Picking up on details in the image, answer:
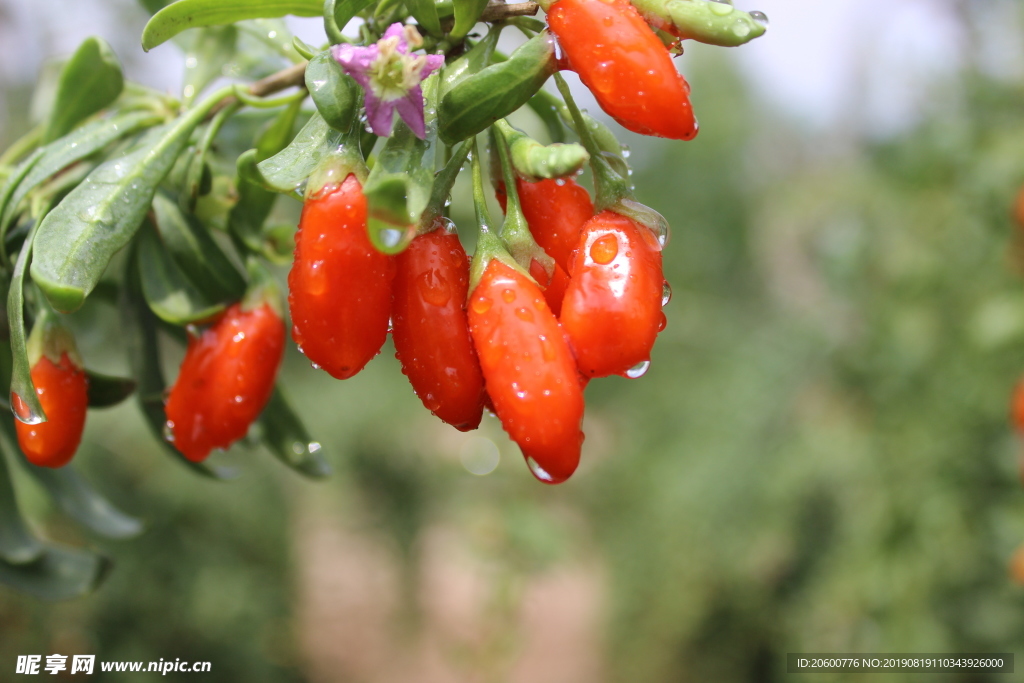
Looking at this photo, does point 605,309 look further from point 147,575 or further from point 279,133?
point 147,575

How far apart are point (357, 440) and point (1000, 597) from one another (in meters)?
3.39

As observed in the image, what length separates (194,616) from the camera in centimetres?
337

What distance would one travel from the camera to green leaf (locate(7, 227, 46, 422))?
69 centimetres

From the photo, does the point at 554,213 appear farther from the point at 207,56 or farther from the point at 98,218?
the point at 207,56

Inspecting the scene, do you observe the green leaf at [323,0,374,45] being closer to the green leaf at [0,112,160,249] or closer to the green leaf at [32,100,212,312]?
the green leaf at [32,100,212,312]

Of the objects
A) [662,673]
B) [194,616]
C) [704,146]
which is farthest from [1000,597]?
[704,146]

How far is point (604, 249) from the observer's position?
0.68m

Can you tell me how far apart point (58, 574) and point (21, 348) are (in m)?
0.67

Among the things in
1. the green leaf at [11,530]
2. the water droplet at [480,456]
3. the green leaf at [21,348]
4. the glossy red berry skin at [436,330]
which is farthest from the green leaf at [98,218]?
the water droplet at [480,456]

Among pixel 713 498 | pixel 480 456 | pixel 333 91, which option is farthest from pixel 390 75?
pixel 713 498

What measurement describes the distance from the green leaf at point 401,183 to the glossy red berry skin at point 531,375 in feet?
0.35

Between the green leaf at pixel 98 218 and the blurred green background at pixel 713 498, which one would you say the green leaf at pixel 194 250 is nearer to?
the green leaf at pixel 98 218

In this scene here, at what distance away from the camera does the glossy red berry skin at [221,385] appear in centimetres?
88

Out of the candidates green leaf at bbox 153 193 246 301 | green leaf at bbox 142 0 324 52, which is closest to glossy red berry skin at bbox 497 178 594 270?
green leaf at bbox 142 0 324 52
